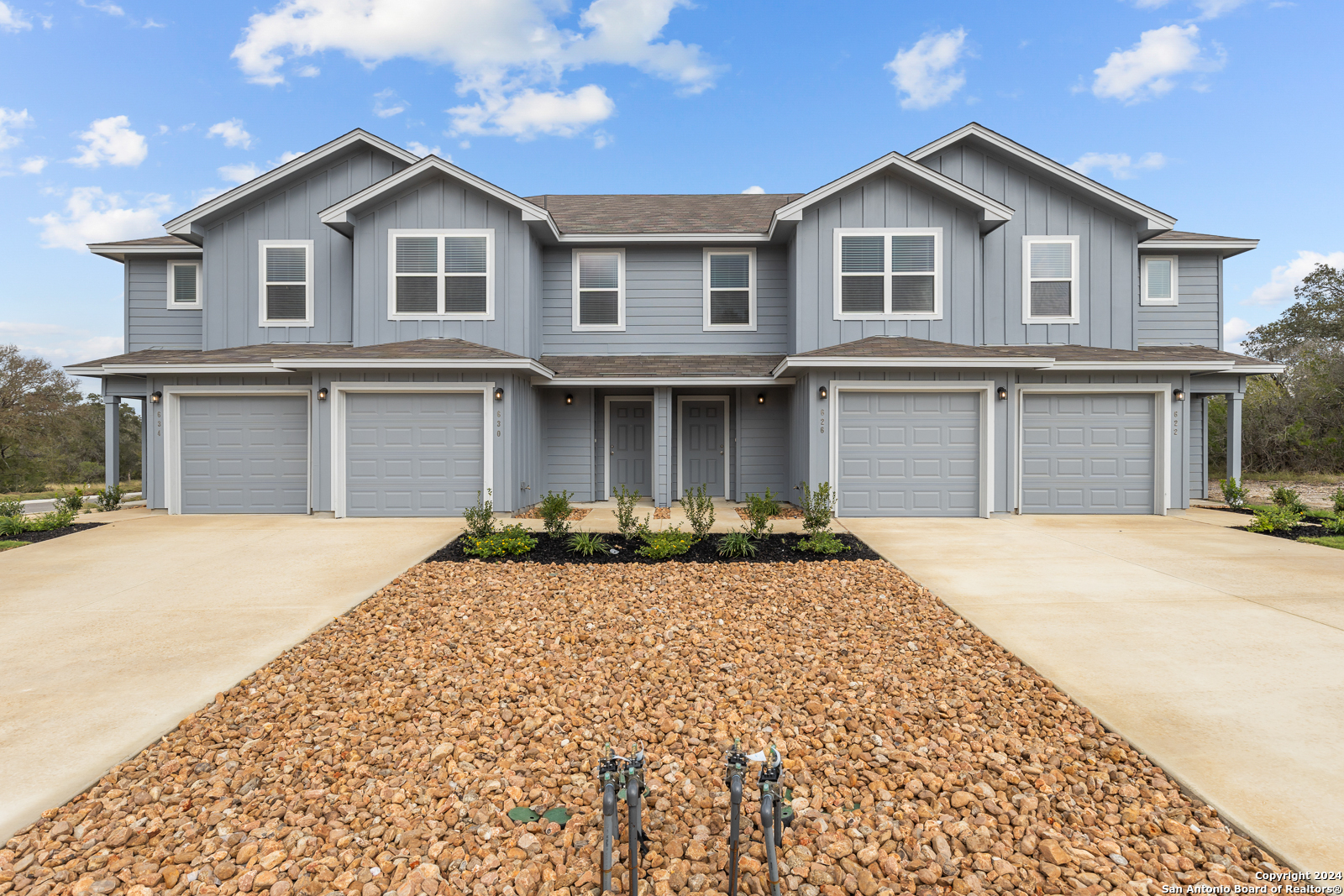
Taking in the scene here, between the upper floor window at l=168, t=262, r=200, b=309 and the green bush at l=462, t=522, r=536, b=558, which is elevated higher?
the upper floor window at l=168, t=262, r=200, b=309

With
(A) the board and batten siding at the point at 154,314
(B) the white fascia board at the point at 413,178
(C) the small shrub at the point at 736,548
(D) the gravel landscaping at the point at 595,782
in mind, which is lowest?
(D) the gravel landscaping at the point at 595,782

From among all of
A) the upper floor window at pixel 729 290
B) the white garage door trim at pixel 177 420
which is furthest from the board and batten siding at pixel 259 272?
the upper floor window at pixel 729 290

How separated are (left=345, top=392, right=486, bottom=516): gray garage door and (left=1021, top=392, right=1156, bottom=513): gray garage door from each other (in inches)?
370

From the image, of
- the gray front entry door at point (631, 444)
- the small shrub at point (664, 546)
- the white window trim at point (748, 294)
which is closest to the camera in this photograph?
the small shrub at point (664, 546)

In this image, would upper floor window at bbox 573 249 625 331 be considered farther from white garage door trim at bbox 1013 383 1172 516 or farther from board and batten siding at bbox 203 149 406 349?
white garage door trim at bbox 1013 383 1172 516

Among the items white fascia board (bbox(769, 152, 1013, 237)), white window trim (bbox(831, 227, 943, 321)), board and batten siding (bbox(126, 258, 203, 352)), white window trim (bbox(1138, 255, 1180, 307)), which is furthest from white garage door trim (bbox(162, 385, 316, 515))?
white window trim (bbox(1138, 255, 1180, 307))

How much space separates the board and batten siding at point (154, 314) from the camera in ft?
39.5

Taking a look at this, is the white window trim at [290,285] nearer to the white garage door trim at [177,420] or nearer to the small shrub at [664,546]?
the white garage door trim at [177,420]

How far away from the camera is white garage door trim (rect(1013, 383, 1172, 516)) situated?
1017cm

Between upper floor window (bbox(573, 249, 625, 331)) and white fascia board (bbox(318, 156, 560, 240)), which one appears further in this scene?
upper floor window (bbox(573, 249, 625, 331))

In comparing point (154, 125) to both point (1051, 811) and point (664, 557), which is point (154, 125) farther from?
point (1051, 811)

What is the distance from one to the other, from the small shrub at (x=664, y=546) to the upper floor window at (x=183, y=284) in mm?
11264

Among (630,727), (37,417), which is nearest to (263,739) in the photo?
(630,727)

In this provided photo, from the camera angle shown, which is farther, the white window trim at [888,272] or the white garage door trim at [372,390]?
the white window trim at [888,272]
